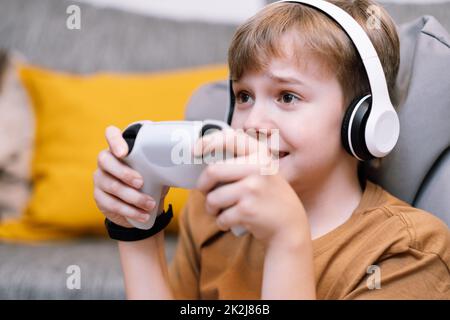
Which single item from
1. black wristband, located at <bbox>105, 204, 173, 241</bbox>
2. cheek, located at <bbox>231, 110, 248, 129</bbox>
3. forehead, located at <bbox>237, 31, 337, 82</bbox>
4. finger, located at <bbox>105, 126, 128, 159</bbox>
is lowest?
black wristband, located at <bbox>105, 204, 173, 241</bbox>

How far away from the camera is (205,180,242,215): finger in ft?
1.73

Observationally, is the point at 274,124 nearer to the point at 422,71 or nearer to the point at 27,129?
the point at 422,71

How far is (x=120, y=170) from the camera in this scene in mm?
636

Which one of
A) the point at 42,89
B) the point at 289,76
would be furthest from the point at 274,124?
the point at 42,89

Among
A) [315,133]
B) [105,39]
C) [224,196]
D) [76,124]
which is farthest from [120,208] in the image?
[105,39]

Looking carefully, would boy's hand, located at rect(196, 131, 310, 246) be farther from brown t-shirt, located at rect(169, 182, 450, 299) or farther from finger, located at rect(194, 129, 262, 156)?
brown t-shirt, located at rect(169, 182, 450, 299)

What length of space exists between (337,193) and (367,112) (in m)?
0.15

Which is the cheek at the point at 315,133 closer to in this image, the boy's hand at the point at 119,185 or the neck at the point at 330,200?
the neck at the point at 330,200

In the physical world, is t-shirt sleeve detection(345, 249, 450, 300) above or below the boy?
below

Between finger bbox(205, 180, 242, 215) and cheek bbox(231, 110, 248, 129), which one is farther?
cheek bbox(231, 110, 248, 129)

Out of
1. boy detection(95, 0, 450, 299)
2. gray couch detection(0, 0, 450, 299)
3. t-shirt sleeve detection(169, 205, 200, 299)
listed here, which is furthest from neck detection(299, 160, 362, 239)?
gray couch detection(0, 0, 450, 299)

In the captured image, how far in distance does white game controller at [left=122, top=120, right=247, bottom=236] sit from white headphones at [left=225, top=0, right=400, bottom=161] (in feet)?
0.75

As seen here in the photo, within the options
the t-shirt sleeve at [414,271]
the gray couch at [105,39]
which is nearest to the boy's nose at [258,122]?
the t-shirt sleeve at [414,271]

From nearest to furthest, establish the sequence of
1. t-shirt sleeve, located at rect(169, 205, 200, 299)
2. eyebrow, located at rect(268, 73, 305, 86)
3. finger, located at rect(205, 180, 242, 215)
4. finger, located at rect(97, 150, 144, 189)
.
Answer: finger, located at rect(205, 180, 242, 215)
finger, located at rect(97, 150, 144, 189)
eyebrow, located at rect(268, 73, 305, 86)
t-shirt sleeve, located at rect(169, 205, 200, 299)
